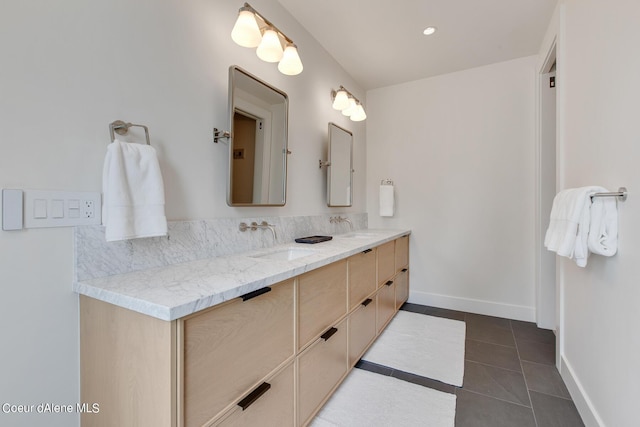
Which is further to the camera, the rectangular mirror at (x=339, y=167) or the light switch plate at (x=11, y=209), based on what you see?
the rectangular mirror at (x=339, y=167)

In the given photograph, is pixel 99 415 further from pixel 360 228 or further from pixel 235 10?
pixel 360 228

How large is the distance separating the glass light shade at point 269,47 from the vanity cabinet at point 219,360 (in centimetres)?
123

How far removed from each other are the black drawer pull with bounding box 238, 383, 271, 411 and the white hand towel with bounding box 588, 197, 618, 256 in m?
1.43

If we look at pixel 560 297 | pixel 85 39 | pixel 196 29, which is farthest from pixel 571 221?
pixel 85 39

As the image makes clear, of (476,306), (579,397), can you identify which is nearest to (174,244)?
(579,397)

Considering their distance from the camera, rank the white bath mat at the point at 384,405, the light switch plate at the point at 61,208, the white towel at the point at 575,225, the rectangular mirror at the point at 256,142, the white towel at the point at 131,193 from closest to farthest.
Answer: the light switch plate at the point at 61,208
the white towel at the point at 131,193
the white towel at the point at 575,225
the white bath mat at the point at 384,405
the rectangular mirror at the point at 256,142

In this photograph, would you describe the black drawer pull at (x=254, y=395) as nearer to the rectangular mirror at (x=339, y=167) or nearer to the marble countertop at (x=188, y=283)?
the marble countertop at (x=188, y=283)

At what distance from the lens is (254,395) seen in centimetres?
97

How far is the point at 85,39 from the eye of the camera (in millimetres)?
987

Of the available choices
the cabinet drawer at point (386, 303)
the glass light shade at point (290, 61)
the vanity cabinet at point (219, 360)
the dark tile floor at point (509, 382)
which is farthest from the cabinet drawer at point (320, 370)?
the glass light shade at point (290, 61)

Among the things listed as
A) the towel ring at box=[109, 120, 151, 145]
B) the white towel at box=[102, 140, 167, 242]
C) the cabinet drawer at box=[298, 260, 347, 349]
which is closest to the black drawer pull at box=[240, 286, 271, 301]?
the cabinet drawer at box=[298, 260, 347, 349]

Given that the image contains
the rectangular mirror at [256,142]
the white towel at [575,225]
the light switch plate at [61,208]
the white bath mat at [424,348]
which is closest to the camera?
the light switch plate at [61,208]

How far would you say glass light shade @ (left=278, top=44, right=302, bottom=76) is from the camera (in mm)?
1717

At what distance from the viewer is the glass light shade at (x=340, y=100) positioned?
249 centimetres
